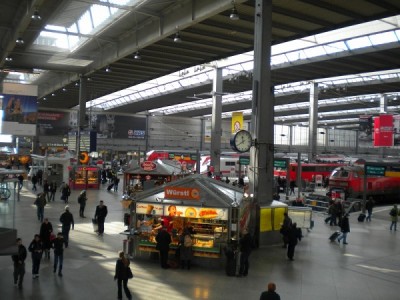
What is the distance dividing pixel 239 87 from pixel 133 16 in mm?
22775

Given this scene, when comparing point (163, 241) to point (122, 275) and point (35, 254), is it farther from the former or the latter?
point (35, 254)

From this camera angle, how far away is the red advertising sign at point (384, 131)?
38.4 m

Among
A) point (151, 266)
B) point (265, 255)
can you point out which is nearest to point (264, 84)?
point (265, 255)

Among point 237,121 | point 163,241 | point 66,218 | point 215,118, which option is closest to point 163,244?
point 163,241

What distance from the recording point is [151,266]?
12.4m

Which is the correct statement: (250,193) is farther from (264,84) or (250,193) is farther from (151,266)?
(151,266)

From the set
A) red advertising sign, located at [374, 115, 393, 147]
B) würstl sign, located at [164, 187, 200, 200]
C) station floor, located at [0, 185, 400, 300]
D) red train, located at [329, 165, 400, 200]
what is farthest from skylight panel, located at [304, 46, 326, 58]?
würstl sign, located at [164, 187, 200, 200]

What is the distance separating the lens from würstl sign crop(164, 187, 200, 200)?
12789 mm

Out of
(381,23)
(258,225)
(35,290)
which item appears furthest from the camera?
(381,23)

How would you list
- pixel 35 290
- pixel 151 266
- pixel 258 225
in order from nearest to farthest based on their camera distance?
pixel 35 290
pixel 151 266
pixel 258 225

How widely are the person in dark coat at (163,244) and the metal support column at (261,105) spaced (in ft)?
17.3

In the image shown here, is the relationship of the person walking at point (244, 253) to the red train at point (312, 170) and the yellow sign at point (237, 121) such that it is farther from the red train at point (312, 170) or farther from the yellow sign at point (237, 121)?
the red train at point (312, 170)

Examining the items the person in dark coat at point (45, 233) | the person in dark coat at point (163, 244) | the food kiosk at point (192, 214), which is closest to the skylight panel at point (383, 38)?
the food kiosk at point (192, 214)

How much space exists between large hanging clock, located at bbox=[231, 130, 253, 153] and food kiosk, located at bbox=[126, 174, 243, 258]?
309 cm
